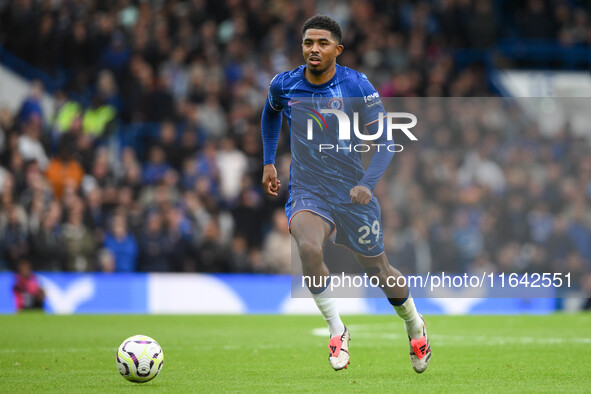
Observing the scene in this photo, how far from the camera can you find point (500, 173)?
17.6 m

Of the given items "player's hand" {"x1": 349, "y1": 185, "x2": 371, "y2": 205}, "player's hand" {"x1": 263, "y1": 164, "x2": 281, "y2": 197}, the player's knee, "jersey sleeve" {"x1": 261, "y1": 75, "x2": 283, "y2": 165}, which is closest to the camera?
the player's knee

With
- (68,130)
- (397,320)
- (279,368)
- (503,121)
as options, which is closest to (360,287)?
(397,320)

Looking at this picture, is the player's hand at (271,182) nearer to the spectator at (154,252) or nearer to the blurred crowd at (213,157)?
the blurred crowd at (213,157)

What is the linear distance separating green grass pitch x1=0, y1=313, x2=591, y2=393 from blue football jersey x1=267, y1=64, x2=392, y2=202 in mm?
1556

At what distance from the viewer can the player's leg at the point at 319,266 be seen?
292 inches

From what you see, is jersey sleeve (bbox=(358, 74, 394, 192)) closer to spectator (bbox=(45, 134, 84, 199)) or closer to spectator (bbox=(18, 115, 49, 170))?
spectator (bbox=(45, 134, 84, 199))

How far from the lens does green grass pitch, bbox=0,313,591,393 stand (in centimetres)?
717

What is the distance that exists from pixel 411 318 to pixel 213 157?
10.7 m

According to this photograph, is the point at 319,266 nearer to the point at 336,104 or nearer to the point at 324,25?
the point at 336,104

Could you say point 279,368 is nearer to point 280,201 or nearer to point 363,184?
point 363,184

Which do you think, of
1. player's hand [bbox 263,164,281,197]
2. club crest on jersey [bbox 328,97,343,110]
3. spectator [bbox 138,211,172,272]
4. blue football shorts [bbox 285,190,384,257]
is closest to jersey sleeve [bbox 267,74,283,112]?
club crest on jersey [bbox 328,97,343,110]

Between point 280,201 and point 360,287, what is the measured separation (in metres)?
2.34

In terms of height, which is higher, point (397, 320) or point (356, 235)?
point (356, 235)

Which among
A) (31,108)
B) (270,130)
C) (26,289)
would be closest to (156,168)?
(31,108)
